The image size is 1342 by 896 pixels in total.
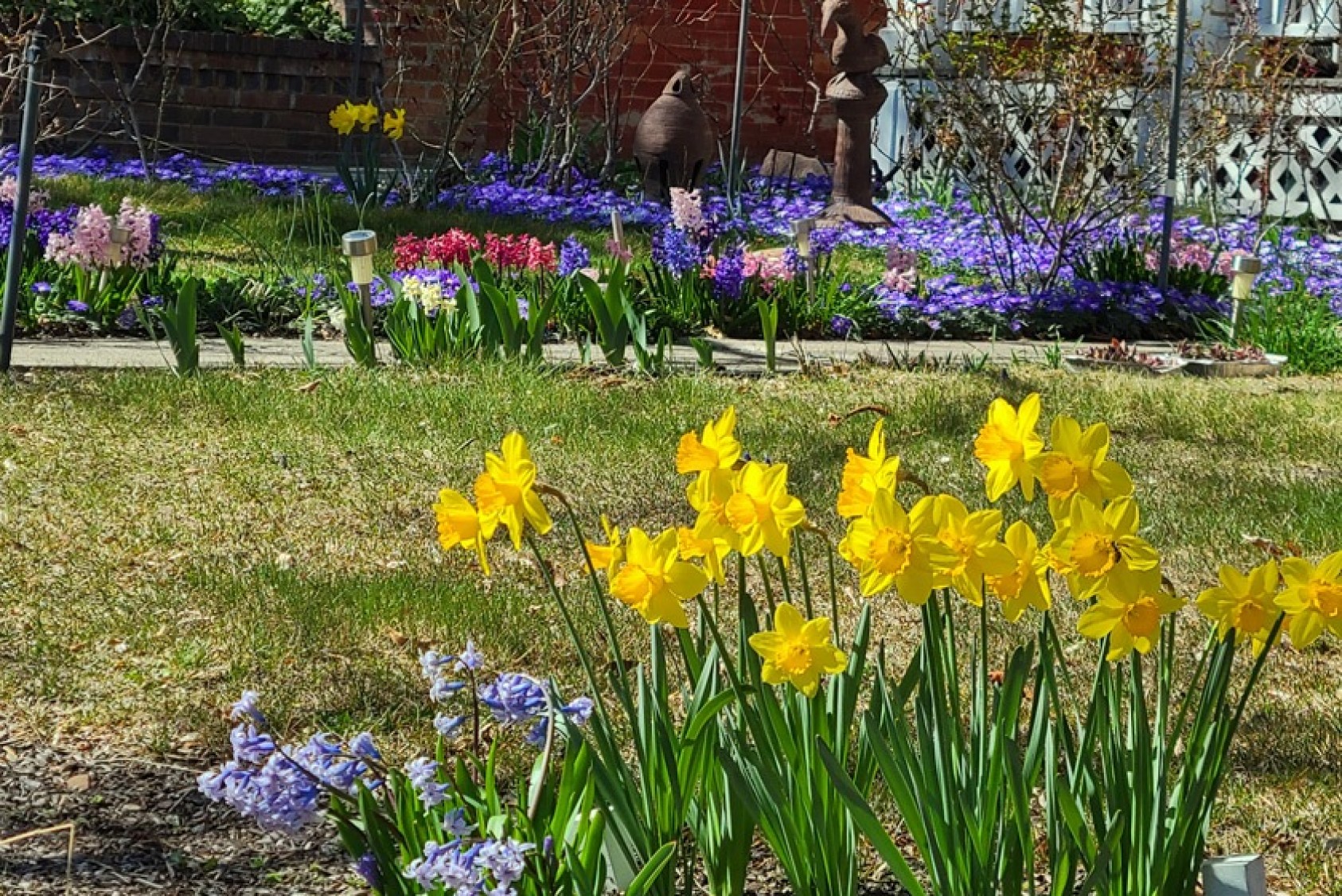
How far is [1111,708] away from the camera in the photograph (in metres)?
2.03

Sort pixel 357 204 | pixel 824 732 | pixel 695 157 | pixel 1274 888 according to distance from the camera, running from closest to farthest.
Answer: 1. pixel 824 732
2. pixel 1274 888
3. pixel 357 204
4. pixel 695 157

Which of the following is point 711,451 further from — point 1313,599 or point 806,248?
point 806,248

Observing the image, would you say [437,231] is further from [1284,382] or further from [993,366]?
[1284,382]

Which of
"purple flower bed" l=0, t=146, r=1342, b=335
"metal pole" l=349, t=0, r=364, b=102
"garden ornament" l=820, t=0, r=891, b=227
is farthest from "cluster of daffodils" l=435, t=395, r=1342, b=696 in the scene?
"metal pole" l=349, t=0, r=364, b=102

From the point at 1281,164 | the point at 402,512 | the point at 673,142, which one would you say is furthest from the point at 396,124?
the point at 1281,164

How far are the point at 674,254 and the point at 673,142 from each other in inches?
172

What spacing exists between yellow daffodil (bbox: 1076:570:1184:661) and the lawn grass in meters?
0.89

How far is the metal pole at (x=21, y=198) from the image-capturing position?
5.24 metres

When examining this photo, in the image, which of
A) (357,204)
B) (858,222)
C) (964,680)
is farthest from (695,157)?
(964,680)

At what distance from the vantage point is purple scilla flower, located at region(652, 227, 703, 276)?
6.88 metres

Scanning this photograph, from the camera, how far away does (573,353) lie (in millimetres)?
6336

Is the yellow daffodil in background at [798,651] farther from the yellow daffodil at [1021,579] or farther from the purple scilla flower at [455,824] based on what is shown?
the purple scilla flower at [455,824]

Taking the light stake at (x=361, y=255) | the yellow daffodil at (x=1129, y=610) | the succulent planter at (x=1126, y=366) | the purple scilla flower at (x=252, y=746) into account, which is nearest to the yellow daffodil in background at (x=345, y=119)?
the light stake at (x=361, y=255)

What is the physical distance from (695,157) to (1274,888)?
9.12m
